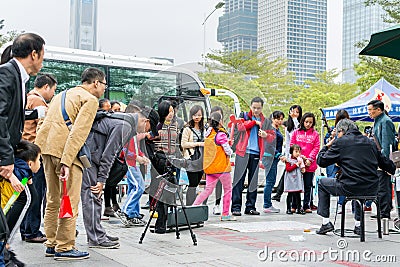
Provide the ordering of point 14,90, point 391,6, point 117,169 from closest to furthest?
point 14,90 → point 117,169 → point 391,6

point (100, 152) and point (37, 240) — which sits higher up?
point (100, 152)

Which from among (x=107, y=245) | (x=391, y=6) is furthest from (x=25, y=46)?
(x=391, y=6)

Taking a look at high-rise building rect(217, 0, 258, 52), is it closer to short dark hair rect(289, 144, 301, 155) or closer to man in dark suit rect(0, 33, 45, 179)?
short dark hair rect(289, 144, 301, 155)

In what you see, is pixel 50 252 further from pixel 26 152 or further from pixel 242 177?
pixel 242 177

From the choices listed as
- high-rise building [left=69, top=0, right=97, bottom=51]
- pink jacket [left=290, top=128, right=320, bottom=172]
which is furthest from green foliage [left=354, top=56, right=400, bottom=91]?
high-rise building [left=69, top=0, right=97, bottom=51]

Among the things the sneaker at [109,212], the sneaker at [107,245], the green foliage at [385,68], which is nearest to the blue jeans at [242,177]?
the sneaker at [109,212]

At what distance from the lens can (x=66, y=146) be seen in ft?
17.5

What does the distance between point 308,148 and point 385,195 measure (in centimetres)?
197

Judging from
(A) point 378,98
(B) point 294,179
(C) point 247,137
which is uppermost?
(A) point 378,98

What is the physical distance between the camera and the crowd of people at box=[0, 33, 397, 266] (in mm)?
4629

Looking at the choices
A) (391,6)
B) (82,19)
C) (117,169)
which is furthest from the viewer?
(82,19)

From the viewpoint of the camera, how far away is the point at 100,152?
599cm

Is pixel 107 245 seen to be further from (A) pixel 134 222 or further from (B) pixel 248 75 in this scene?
(B) pixel 248 75

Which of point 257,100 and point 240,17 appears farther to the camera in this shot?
point 240,17
